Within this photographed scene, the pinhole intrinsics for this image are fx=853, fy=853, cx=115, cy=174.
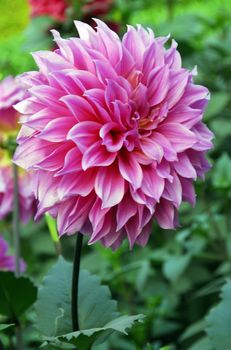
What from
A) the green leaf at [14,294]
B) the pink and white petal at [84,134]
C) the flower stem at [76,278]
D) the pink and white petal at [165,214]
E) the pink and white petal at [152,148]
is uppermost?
the pink and white petal at [84,134]

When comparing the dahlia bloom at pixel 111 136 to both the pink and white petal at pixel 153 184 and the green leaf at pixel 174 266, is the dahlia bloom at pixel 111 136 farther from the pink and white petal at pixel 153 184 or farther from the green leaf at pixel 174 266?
the green leaf at pixel 174 266

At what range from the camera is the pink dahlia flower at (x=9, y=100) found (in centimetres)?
147

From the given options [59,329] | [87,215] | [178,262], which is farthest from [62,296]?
[178,262]

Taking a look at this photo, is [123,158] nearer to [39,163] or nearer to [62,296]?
[39,163]

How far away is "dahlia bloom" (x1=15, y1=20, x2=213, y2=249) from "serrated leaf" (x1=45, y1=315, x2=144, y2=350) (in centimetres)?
9

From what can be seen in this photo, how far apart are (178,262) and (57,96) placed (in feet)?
3.48

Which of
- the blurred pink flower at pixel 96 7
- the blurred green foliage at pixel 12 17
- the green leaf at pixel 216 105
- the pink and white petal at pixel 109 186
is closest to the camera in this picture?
the pink and white petal at pixel 109 186

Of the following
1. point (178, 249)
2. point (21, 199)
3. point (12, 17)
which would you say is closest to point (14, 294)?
point (21, 199)

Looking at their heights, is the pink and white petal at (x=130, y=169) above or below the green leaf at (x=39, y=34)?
above

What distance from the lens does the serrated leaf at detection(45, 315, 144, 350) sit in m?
0.92

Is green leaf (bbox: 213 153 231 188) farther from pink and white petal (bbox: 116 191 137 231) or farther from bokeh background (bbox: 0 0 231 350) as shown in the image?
pink and white petal (bbox: 116 191 137 231)

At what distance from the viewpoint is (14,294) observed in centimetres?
110

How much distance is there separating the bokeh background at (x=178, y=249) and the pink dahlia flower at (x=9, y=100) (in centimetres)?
31

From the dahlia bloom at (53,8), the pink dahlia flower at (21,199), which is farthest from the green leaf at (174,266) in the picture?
the dahlia bloom at (53,8)
